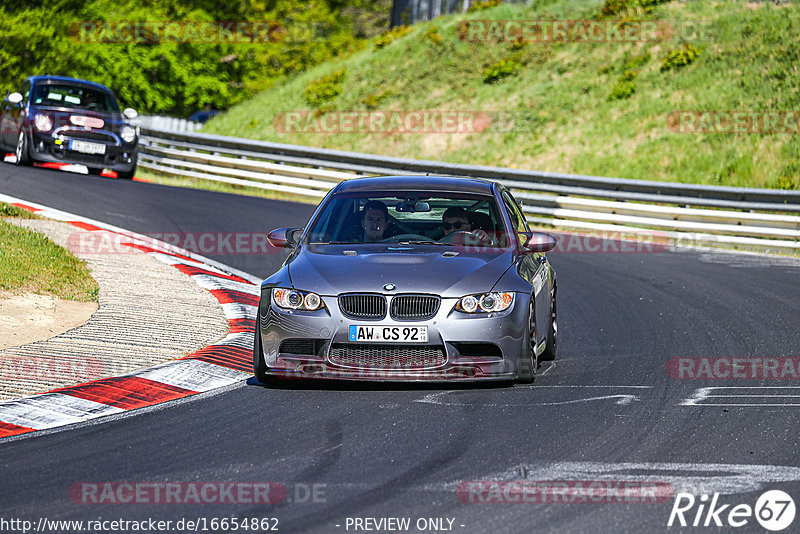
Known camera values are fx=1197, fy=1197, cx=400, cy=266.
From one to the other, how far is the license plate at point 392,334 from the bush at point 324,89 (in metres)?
35.4

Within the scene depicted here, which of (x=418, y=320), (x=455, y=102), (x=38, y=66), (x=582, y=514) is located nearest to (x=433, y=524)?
(x=582, y=514)

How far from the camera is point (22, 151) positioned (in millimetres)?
22453

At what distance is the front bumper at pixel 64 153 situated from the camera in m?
21.9

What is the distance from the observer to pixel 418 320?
7.56 m

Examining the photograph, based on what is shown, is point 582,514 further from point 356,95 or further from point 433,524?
point 356,95

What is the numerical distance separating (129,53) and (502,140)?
2027 centimetres

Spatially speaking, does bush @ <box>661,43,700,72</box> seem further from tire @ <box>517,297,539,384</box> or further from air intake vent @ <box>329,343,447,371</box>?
air intake vent @ <box>329,343,447,371</box>

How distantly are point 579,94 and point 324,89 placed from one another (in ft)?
32.5

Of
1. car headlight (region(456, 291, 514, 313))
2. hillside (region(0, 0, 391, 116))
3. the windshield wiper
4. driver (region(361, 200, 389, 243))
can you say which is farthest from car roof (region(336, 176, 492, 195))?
hillside (region(0, 0, 391, 116))

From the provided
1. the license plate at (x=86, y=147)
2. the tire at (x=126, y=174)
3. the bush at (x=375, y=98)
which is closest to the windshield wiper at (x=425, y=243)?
the license plate at (x=86, y=147)

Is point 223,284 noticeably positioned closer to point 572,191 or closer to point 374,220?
point 374,220

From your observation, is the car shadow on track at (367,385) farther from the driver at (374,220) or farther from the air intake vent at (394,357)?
the driver at (374,220)

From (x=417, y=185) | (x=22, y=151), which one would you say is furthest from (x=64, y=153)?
(x=417, y=185)
